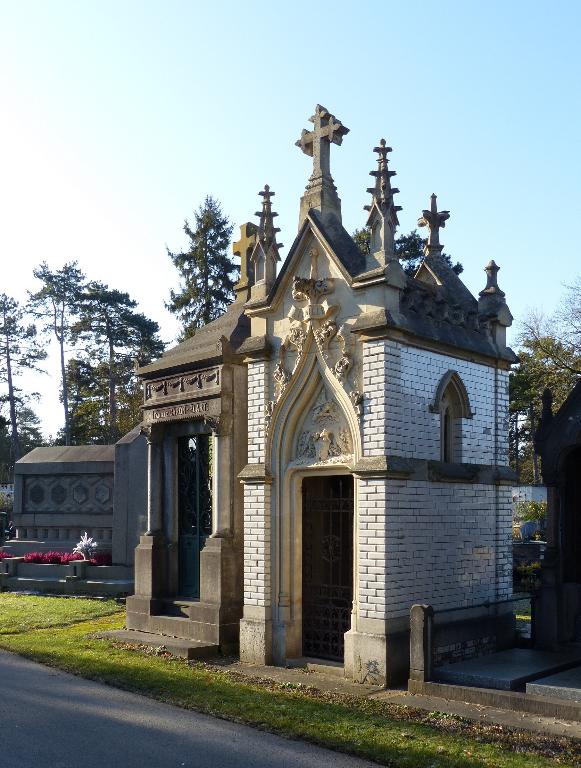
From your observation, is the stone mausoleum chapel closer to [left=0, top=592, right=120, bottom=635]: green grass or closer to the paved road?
[left=0, top=592, right=120, bottom=635]: green grass

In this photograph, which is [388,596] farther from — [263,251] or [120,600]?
[120,600]

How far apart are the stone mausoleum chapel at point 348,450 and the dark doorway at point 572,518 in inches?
34.9

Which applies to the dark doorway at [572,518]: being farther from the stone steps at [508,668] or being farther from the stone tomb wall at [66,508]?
the stone tomb wall at [66,508]

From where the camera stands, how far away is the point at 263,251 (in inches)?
515

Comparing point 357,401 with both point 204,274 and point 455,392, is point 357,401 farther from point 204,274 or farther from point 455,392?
point 204,274

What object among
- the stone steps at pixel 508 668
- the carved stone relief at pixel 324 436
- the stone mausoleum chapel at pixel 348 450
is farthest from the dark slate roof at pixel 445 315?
the stone steps at pixel 508 668

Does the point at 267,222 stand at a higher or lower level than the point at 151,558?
higher

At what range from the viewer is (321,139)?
493 inches

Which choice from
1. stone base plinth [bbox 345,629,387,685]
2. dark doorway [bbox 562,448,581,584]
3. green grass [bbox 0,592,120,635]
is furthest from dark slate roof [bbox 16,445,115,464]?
dark doorway [bbox 562,448,581,584]

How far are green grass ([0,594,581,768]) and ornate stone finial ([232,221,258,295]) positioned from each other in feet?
21.3

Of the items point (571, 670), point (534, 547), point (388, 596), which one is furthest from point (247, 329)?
point (534, 547)

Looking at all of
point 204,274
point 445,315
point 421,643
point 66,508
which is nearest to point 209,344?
point 445,315

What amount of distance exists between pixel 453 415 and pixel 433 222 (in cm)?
352

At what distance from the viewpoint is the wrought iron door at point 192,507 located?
1446 centimetres
